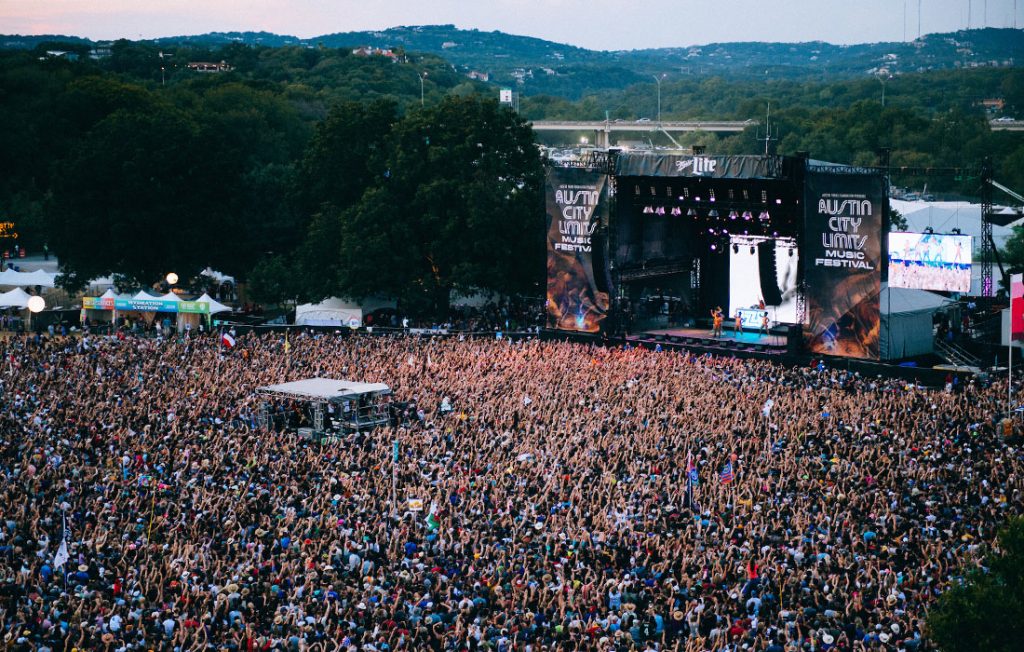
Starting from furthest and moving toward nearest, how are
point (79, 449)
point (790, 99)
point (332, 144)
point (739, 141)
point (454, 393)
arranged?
point (790, 99)
point (739, 141)
point (332, 144)
point (454, 393)
point (79, 449)

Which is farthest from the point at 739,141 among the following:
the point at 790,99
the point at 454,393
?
the point at 454,393

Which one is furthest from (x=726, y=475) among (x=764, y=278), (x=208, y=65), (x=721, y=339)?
(x=208, y=65)

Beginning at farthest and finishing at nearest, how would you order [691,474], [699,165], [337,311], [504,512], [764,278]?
1. [337,311]
2. [764,278]
3. [699,165]
4. [691,474]
5. [504,512]

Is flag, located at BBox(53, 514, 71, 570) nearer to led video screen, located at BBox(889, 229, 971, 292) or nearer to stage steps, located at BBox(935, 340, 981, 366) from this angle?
led video screen, located at BBox(889, 229, 971, 292)

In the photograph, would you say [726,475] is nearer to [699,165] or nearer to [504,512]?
[504,512]

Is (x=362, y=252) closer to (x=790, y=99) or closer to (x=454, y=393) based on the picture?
(x=454, y=393)

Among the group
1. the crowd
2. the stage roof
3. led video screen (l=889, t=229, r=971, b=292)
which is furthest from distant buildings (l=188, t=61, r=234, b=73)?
the stage roof

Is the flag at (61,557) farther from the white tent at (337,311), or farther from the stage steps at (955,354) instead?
the white tent at (337,311)
